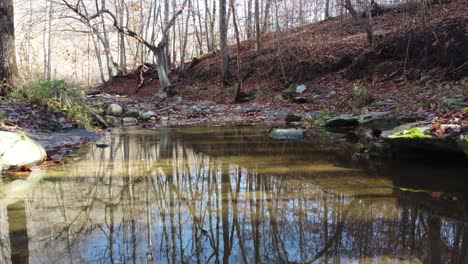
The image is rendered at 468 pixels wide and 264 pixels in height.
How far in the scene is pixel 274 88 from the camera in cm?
1605

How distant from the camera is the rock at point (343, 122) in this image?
8461 millimetres

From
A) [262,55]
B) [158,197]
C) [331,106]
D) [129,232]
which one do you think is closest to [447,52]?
[331,106]

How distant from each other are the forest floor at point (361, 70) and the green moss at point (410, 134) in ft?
4.56

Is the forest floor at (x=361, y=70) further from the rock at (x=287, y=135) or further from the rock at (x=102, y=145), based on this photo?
the rock at (x=102, y=145)

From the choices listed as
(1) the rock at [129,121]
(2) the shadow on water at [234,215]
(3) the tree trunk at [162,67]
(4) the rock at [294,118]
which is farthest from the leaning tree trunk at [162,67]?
(2) the shadow on water at [234,215]

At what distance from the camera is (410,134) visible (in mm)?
4980

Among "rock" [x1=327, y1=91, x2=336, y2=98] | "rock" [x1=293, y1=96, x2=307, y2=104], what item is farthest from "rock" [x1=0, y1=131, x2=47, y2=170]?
"rock" [x1=327, y1=91, x2=336, y2=98]

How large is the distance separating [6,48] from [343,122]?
7.97 metres

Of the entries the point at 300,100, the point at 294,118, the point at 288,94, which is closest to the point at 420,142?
the point at 294,118

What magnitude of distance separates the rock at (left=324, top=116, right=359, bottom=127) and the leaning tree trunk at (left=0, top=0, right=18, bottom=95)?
7.53 metres

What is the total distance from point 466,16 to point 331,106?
5.17 m

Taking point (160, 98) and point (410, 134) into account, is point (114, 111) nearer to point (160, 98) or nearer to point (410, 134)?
point (160, 98)

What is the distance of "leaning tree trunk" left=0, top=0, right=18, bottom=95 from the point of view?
8227 mm

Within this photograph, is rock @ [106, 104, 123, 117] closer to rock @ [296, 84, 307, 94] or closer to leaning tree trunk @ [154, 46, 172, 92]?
rock @ [296, 84, 307, 94]
